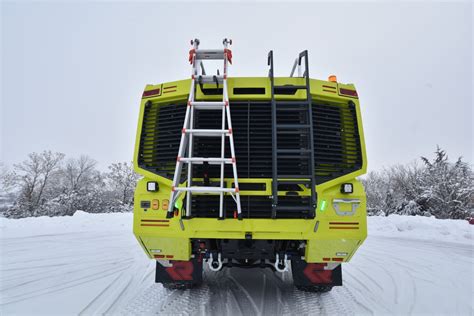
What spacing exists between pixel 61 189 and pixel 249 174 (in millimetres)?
39956

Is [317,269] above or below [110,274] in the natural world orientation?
above

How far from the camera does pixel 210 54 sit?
3674mm

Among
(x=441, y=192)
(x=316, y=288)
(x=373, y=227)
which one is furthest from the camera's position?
(x=441, y=192)

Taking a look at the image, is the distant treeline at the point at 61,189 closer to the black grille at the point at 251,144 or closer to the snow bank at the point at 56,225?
the snow bank at the point at 56,225

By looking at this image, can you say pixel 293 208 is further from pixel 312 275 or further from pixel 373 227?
pixel 373 227

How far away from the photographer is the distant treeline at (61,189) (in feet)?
99.3

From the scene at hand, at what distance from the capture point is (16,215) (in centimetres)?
2930

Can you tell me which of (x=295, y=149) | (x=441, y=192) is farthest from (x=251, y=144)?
(x=441, y=192)

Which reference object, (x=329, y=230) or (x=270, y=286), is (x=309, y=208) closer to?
(x=329, y=230)

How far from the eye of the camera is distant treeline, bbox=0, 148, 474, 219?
23.9 meters

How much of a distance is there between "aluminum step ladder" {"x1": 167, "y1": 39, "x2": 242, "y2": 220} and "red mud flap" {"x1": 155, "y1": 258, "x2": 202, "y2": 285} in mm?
900

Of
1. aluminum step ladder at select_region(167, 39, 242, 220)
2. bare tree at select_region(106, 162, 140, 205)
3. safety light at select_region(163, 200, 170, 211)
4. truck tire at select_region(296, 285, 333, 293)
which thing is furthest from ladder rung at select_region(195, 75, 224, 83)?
bare tree at select_region(106, 162, 140, 205)

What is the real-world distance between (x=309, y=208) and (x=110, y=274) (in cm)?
382

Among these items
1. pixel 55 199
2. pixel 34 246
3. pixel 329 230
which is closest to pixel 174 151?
pixel 329 230
